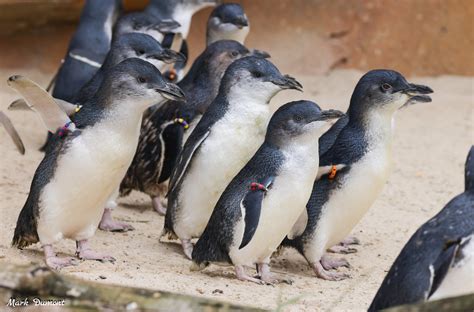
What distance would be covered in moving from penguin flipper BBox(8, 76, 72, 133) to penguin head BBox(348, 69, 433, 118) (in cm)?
159

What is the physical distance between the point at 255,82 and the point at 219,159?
46 cm

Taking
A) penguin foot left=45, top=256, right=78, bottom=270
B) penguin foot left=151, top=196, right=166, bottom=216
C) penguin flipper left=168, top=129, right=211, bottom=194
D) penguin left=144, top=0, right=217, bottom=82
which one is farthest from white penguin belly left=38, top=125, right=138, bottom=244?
penguin left=144, top=0, right=217, bottom=82

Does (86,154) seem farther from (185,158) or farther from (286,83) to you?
(286,83)

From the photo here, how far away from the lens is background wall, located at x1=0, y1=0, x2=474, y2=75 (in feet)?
36.6

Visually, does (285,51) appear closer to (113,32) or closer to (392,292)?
(113,32)

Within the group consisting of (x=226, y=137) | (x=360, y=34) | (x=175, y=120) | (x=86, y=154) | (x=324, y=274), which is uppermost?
(x=360, y=34)

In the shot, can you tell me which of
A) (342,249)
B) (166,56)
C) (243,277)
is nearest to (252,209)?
(243,277)

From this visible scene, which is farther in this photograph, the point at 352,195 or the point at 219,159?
the point at 219,159

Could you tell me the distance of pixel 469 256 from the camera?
13.6 ft

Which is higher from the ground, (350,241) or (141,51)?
(141,51)

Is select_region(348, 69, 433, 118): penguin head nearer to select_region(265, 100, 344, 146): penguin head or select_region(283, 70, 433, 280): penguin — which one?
select_region(283, 70, 433, 280): penguin

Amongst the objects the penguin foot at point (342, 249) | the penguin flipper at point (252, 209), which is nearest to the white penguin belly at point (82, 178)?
the penguin flipper at point (252, 209)

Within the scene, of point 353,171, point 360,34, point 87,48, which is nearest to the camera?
point 353,171

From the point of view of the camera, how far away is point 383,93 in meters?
6.05
